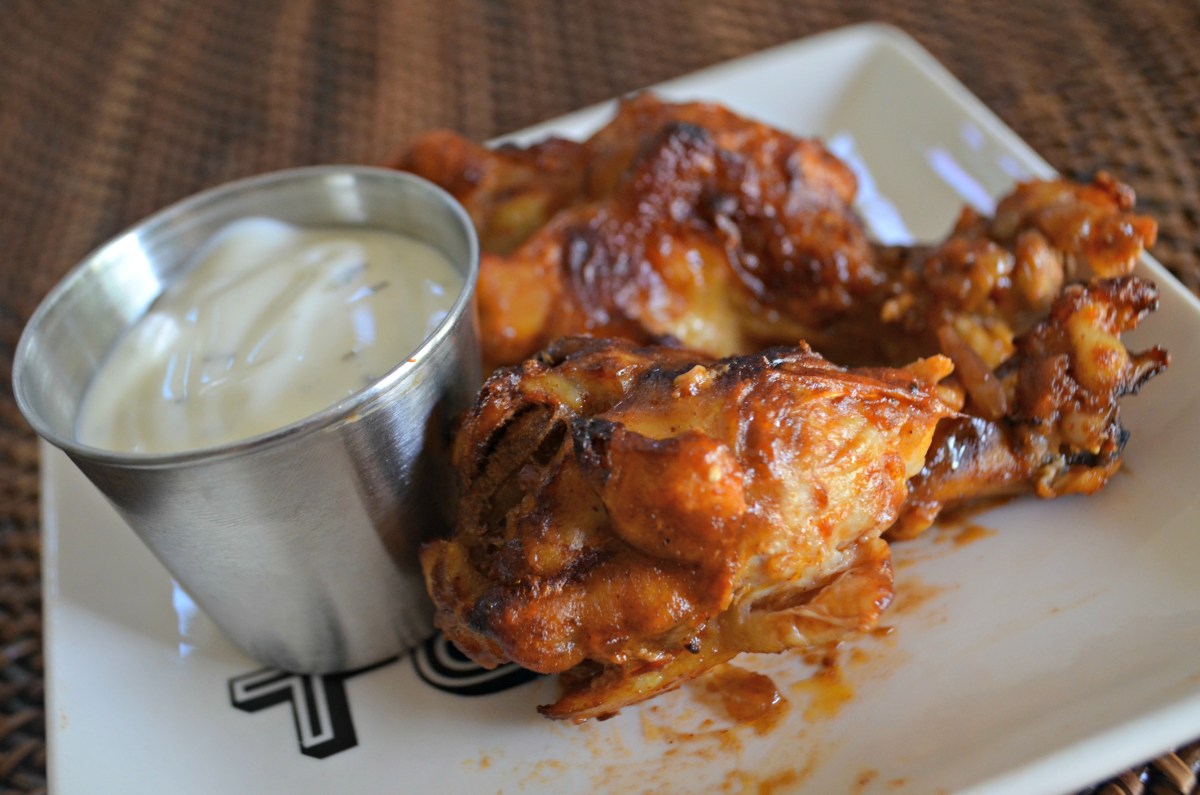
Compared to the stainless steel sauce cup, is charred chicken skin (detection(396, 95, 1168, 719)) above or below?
above

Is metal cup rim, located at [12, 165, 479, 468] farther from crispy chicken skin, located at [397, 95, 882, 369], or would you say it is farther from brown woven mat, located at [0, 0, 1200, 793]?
brown woven mat, located at [0, 0, 1200, 793]

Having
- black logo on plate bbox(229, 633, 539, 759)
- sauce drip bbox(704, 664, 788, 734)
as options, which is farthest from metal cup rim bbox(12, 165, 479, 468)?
sauce drip bbox(704, 664, 788, 734)

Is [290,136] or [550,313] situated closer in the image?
[550,313]

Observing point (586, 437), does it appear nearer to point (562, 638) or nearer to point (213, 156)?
point (562, 638)

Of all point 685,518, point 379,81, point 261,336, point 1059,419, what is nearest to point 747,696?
point 685,518

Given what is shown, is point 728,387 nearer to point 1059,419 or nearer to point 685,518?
point 685,518

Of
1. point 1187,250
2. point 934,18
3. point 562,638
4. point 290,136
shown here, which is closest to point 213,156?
point 290,136

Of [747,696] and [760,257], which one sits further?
[760,257]
